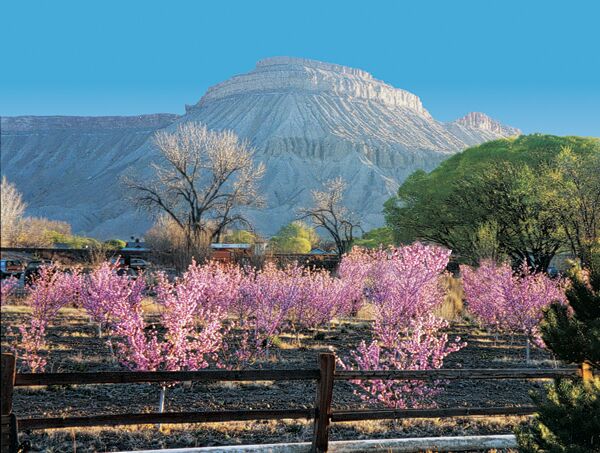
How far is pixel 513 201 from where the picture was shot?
125 ft

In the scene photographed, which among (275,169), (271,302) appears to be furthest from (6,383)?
(275,169)

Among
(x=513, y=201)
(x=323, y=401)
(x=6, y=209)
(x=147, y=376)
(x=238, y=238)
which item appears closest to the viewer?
(x=147, y=376)

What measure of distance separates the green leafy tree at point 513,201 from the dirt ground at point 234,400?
58.2 feet

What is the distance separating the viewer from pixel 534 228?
36.9m

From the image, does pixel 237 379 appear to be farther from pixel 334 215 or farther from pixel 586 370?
pixel 334 215

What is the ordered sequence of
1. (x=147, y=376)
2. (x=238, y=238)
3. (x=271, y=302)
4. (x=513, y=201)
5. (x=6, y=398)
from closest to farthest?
(x=6, y=398) → (x=147, y=376) → (x=271, y=302) → (x=513, y=201) → (x=238, y=238)

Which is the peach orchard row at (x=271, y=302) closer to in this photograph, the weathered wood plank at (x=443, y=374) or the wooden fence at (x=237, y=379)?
the weathered wood plank at (x=443, y=374)

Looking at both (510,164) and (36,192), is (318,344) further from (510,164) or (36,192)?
(36,192)

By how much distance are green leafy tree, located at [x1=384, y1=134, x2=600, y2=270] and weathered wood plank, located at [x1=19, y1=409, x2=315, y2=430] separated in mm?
27825

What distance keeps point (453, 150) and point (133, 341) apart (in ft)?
650

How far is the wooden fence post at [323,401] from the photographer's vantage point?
6586 millimetres

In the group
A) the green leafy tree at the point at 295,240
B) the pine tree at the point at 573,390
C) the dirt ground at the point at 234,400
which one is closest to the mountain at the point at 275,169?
the green leafy tree at the point at 295,240

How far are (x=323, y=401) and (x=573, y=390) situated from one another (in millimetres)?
2472

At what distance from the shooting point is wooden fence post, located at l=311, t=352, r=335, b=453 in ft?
21.6
